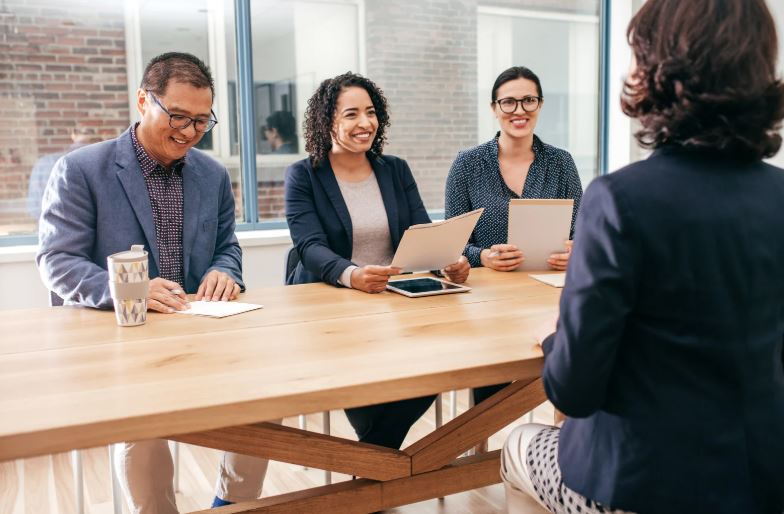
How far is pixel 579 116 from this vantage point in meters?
4.93

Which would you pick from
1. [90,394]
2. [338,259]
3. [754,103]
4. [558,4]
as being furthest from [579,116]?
[90,394]

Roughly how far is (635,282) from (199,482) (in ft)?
7.03

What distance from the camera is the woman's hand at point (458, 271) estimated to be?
2.11 metres

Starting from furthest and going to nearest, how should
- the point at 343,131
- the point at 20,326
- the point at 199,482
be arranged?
the point at 199,482
the point at 343,131
the point at 20,326

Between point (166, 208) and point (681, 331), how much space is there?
5.14 ft

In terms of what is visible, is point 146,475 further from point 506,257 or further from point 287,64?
point 287,64

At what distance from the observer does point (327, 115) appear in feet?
8.16

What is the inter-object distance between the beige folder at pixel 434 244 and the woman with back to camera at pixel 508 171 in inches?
20.6

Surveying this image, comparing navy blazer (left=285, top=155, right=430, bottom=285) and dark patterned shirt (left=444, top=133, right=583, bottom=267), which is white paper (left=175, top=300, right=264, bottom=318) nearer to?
navy blazer (left=285, top=155, right=430, bottom=285)

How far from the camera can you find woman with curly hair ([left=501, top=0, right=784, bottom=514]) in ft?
3.43

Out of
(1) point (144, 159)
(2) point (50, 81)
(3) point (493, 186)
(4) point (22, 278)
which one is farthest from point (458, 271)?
(2) point (50, 81)

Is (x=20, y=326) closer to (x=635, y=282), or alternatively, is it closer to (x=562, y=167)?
(x=635, y=282)

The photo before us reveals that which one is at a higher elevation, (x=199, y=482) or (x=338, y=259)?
(x=338, y=259)

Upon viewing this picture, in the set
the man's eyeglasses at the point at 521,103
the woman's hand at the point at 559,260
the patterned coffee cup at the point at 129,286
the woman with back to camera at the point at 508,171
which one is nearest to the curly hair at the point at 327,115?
the woman with back to camera at the point at 508,171
